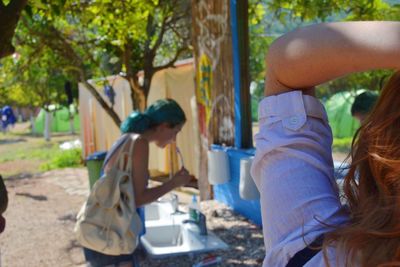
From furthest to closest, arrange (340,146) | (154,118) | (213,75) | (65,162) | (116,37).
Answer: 1. (65,162)
2. (116,37)
3. (213,75)
4. (340,146)
5. (154,118)

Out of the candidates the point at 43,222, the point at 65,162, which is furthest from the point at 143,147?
the point at 65,162

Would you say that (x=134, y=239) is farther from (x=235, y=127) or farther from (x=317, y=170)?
(x=235, y=127)

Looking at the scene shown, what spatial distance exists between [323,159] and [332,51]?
0.70 feet

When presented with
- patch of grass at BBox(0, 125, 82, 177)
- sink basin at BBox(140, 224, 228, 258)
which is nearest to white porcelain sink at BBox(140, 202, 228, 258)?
sink basin at BBox(140, 224, 228, 258)

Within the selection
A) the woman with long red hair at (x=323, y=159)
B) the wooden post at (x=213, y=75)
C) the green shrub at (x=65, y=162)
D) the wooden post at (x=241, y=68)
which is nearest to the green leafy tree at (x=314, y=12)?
the wooden post at (x=241, y=68)

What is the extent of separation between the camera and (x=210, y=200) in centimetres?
534

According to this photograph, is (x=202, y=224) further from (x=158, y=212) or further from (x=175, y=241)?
(x=158, y=212)

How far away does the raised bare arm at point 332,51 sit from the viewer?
2.25 ft

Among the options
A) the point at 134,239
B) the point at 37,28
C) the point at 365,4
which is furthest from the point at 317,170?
the point at 37,28

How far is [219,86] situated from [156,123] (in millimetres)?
2071

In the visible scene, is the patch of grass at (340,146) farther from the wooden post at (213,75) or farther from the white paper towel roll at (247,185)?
the wooden post at (213,75)

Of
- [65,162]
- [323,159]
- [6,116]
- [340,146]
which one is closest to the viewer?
[323,159]

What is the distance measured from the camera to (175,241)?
3783 mm

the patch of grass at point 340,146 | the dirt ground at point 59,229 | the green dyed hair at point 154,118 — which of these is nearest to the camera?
the patch of grass at point 340,146
